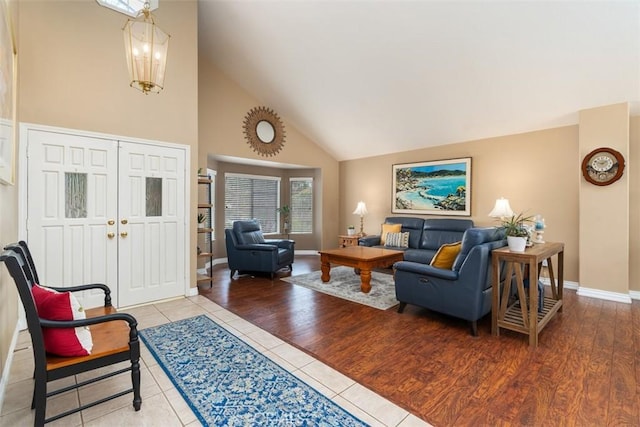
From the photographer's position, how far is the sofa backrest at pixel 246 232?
5121 mm

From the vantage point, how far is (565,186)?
14.4ft

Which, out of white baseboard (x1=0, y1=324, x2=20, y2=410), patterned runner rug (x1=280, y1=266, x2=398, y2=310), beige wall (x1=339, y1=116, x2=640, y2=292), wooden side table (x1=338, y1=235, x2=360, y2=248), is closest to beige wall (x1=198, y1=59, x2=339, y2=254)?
wooden side table (x1=338, y1=235, x2=360, y2=248)

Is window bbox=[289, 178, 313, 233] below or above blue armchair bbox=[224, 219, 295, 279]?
above

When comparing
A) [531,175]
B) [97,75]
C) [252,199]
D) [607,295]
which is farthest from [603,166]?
[97,75]

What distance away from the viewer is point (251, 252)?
4965 millimetres

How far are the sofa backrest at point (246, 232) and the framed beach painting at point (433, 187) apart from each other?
307 centimetres

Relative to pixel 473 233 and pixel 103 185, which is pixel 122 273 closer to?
pixel 103 185

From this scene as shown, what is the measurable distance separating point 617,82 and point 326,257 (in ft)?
14.2

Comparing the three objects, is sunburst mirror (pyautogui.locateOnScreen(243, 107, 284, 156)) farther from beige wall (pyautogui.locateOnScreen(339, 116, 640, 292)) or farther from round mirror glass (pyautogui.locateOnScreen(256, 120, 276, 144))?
beige wall (pyautogui.locateOnScreen(339, 116, 640, 292))

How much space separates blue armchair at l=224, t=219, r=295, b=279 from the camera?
489 cm

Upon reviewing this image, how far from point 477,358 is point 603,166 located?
343cm

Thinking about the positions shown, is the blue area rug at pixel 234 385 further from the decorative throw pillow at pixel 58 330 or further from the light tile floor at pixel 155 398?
the decorative throw pillow at pixel 58 330

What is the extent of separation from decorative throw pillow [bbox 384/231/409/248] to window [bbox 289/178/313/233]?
2.40m

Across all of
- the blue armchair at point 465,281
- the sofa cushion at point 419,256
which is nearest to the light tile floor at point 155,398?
the blue armchair at point 465,281
